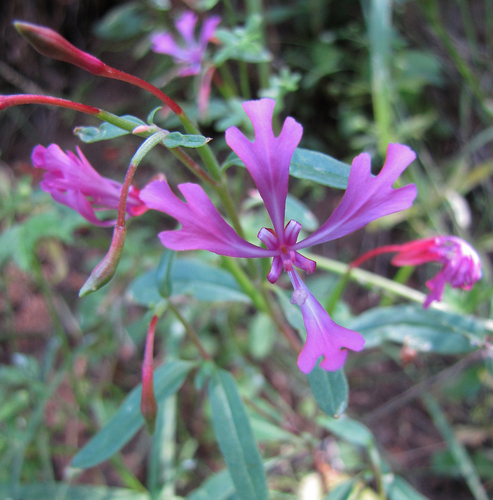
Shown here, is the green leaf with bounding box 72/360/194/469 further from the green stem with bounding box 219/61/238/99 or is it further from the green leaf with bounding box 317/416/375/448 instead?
the green stem with bounding box 219/61/238/99

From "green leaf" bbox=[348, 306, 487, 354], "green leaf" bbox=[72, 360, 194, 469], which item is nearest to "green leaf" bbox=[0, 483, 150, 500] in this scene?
"green leaf" bbox=[72, 360, 194, 469]

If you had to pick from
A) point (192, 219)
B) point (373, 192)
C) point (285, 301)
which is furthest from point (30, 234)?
point (373, 192)

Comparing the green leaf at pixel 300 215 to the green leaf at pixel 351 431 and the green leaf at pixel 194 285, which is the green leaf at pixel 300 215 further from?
the green leaf at pixel 351 431

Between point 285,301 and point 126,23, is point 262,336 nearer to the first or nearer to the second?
point 285,301

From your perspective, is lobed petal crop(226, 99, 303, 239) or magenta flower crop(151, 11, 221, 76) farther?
magenta flower crop(151, 11, 221, 76)

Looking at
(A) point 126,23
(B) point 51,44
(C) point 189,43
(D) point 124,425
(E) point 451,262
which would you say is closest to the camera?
(B) point 51,44

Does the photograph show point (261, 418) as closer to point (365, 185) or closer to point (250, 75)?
point (365, 185)

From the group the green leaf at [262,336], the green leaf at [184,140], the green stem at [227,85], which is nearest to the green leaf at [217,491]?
the green leaf at [262,336]
